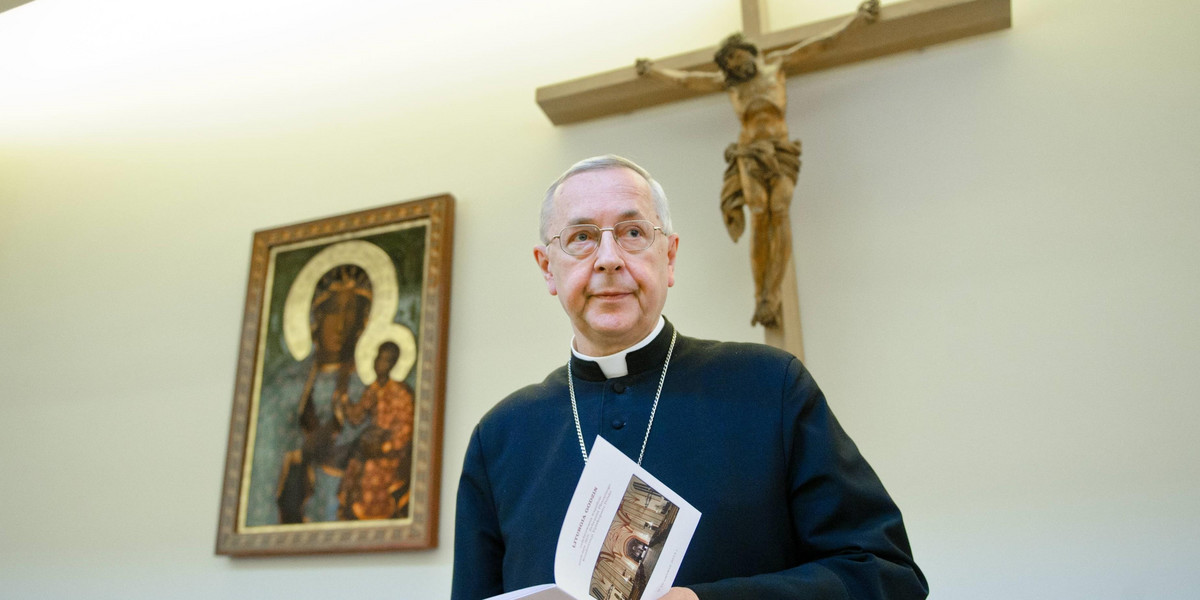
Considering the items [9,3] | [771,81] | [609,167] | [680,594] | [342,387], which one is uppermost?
[9,3]

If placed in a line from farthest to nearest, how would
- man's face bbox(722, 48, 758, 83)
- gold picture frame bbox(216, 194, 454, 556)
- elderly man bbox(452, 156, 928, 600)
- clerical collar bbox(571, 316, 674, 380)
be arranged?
gold picture frame bbox(216, 194, 454, 556) < man's face bbox(722, 48, 758, 83) < clerical collar bbox(571, 316, 674, 380) < elderly man bbox(452, 156, 928, 600)

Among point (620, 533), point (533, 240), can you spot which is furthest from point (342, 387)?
point (620, 533)

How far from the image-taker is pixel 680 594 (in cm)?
Answer: 137

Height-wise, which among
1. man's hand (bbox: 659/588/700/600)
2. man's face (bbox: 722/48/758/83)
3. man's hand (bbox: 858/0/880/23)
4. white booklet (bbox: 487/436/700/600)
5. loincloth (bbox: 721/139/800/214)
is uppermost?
man's hand (bbox: 858/0/880/23)

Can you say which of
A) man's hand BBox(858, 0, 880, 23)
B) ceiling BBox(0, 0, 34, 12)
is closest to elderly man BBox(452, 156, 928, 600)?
man's hand BBox(858, 0, 880, 23)

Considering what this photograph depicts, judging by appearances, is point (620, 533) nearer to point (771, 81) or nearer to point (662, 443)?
point (662, 443)

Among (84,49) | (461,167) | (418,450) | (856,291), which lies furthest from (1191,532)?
(84,49)

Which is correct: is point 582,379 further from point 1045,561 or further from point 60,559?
point 60,559

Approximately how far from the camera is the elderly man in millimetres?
1570

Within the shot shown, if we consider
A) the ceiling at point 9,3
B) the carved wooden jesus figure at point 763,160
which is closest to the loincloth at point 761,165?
the carved wooden jesus figure at point 763,160

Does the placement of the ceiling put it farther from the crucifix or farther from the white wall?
the crucifix

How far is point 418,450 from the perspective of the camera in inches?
165

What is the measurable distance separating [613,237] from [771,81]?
2.23 meters

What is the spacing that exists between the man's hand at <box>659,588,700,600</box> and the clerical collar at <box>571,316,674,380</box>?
1.96ft
